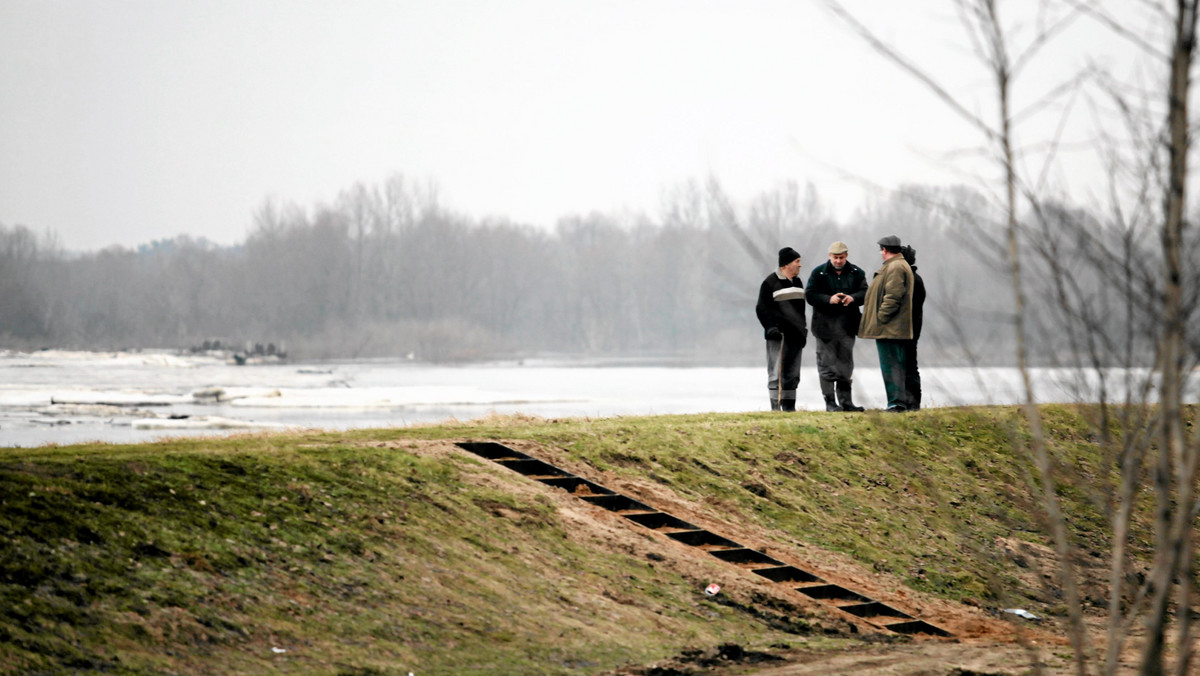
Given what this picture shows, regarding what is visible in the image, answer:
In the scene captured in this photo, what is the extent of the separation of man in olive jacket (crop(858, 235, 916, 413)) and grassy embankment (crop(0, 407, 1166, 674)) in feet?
2.72

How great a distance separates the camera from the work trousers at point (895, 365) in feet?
44.3

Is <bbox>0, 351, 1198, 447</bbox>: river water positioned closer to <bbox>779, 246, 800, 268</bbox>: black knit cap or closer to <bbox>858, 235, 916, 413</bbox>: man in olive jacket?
<bbox>858, 235, 916, 413</bbox>: man in olive jacket

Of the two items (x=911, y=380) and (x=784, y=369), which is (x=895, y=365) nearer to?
(x=911, y=380)

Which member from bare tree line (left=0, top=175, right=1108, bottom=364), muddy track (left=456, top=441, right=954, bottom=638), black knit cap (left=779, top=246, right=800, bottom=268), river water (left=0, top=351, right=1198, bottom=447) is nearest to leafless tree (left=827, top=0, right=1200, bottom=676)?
river water (left=0, top=351, right=1198, bottom=447)

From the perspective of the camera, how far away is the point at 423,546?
8.70 metres

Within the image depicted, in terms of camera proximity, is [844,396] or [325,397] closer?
[844,396]

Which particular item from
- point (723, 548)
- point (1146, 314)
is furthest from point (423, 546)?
point (1146, 314)

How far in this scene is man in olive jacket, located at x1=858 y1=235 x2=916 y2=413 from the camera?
1336cm

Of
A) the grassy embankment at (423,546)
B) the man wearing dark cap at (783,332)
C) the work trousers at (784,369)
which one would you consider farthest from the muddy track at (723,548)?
the work trousers at (784,369)

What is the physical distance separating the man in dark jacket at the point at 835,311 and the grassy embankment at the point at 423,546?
1.26m

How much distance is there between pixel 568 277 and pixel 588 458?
96.9 metres

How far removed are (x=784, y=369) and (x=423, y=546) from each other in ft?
21.0

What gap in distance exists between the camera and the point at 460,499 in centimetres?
969

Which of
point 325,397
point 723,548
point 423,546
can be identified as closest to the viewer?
point 423,546
